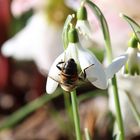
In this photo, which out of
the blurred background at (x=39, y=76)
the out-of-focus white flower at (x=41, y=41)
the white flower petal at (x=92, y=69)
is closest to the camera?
the white flower petal at (x=92, y=69)

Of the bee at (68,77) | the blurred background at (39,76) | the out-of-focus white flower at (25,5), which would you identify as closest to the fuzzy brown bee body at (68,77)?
the bee at (68,77)

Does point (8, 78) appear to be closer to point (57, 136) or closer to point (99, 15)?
point (57, 136)

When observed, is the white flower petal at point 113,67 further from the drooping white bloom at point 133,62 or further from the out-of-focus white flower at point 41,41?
the out-of-focus white flower at point 41,41

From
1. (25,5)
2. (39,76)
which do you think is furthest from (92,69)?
(39,76)

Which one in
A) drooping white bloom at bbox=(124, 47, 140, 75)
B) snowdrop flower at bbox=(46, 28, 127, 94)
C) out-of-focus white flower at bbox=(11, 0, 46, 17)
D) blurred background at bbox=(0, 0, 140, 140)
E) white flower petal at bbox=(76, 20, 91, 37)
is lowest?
blurred background at bbox=(0, 0, 140, 140)

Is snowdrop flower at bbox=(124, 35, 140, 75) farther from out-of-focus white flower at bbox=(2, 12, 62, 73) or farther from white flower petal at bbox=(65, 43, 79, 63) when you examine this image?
out-of-focus white flower at bbox=(2, 12, 62, 73)

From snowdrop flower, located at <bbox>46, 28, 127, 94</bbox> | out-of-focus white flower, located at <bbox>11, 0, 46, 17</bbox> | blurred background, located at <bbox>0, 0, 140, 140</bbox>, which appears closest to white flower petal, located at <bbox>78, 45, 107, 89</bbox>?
snowdrop flower, located at <bbox>46, 28, 127, 94</bbox>
